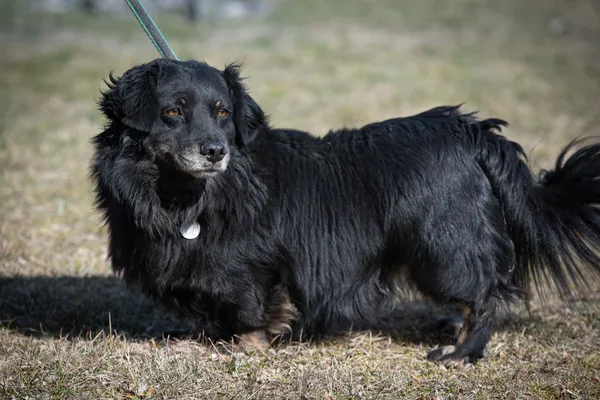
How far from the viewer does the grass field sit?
3.91 m

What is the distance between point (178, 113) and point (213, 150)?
1.23 feet

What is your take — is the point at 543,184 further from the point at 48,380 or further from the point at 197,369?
the point at 48,380

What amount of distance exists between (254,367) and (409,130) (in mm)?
1849

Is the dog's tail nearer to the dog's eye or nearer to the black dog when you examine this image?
the black dog

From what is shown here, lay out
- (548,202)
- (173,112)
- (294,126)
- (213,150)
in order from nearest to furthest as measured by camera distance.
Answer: (213,150)
(173,112)
(548,202)
(294,126)

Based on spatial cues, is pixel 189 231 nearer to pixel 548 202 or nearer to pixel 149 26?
pixel 149 26

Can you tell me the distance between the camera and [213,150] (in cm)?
383

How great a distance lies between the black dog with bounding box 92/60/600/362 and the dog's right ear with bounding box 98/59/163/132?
12 millimetres

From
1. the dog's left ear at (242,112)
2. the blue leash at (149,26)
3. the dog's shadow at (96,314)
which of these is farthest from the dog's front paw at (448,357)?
the blue leash at (149,26)

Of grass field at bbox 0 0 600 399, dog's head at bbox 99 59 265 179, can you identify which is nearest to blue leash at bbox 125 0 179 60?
dog's head at bbox 99 59 265 179

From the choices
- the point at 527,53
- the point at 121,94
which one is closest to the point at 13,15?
the point at 527,53

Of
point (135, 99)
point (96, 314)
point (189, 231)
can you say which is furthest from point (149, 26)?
point (96, 314)

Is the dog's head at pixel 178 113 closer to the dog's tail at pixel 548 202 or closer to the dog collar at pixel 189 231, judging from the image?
the dog collar at pixel 189 231

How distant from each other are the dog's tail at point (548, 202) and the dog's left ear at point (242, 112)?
141 cm
